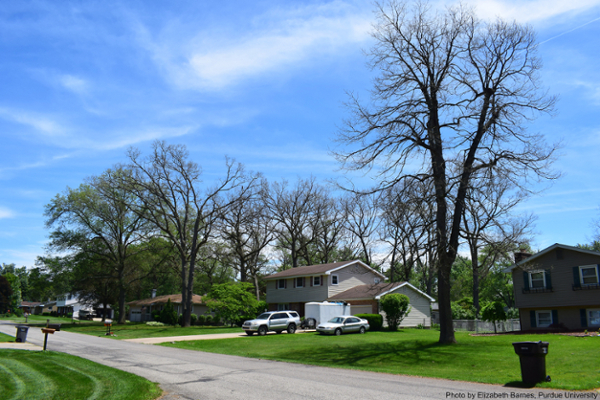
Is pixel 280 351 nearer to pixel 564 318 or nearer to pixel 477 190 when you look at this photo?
pixel 477 190

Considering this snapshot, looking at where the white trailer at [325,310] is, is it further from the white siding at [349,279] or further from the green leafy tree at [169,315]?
the green leafy tree at [169,315]

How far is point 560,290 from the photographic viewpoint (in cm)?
2953

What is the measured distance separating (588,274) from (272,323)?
71.1 ft

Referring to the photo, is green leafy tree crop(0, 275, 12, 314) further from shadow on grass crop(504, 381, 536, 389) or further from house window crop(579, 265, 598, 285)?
shadow on grass crop(504, 381, 536, 389)

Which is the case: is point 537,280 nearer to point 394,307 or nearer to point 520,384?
point 394,307

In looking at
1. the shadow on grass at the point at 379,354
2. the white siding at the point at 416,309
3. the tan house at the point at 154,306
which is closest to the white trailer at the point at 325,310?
the white siding at the point at 416,309

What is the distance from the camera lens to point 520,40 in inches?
790

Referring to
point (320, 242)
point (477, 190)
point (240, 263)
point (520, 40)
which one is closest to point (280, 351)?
point (477, 190)

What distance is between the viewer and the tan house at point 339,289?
39.9 meters

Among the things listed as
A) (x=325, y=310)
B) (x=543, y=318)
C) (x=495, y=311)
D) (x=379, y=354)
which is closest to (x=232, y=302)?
(x=325, y=310)

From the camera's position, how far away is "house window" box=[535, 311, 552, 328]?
3061cm

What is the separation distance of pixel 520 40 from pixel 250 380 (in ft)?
60.9

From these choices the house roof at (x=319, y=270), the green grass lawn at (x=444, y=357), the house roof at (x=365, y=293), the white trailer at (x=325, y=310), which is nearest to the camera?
the green grass lawn at (x=444, y=357)

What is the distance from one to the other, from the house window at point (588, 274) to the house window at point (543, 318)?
3.47 meters
